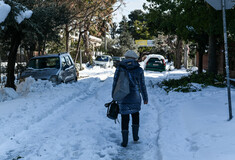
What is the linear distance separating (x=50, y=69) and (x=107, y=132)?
301 inches

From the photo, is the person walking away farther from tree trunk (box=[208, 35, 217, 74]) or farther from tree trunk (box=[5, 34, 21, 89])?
tree trunk (box=[208, 35, 217, 74])

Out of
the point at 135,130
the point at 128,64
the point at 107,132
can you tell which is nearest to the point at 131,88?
the point at 128,64

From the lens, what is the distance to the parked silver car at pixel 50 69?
12.9m

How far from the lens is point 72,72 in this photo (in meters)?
15.1

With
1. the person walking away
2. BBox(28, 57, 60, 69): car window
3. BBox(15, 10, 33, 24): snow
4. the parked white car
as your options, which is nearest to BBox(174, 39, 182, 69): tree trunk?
the parked white car

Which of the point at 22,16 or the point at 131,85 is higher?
the point at 22,16

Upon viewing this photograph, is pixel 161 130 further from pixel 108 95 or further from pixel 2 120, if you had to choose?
pixel 108 95

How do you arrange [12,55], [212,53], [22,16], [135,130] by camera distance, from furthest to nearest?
[212,53], [12,55], [22,16], [135,130]

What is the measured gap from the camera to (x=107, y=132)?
6430mm

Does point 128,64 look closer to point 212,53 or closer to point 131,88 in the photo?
point 131,88

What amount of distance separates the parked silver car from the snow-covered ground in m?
3.00

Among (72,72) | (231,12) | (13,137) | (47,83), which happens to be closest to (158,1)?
(231,12)

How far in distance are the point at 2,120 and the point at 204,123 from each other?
486 cm

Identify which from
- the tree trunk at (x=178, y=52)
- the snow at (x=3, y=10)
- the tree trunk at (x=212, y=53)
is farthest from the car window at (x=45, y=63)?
the tree trunk at (x=178, y=52)
